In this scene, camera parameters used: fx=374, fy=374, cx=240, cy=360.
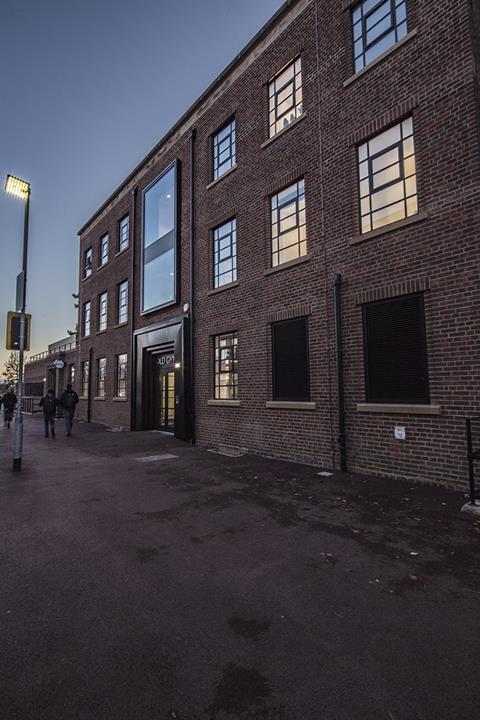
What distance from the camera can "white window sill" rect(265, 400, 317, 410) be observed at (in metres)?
9.00

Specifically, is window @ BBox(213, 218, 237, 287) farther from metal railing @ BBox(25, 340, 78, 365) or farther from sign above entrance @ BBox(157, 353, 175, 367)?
metal railing @ BBox(25, 340, 78, 365)

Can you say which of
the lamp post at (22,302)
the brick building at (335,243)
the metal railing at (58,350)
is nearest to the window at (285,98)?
the brick building at (335,243)

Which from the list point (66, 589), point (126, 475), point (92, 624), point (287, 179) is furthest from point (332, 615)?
point (287, 179)

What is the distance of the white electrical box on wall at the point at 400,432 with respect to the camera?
7258 millimetres

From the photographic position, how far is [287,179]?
9930mm

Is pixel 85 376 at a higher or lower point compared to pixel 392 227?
lower

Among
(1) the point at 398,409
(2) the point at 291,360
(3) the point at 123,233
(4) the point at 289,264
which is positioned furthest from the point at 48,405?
(1) the point at 398,409

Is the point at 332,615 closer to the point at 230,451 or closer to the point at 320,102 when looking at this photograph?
the point at 230,451

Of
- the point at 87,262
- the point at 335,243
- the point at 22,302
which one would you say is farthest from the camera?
the point at 87,262

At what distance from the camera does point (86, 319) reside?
23.1 m

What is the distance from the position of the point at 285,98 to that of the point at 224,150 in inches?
110

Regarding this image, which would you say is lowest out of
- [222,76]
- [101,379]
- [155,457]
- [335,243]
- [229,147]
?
[155,457]

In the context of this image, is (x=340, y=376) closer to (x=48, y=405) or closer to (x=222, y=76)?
(x=222, y=76)

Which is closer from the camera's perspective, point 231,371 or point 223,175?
point 231,371
